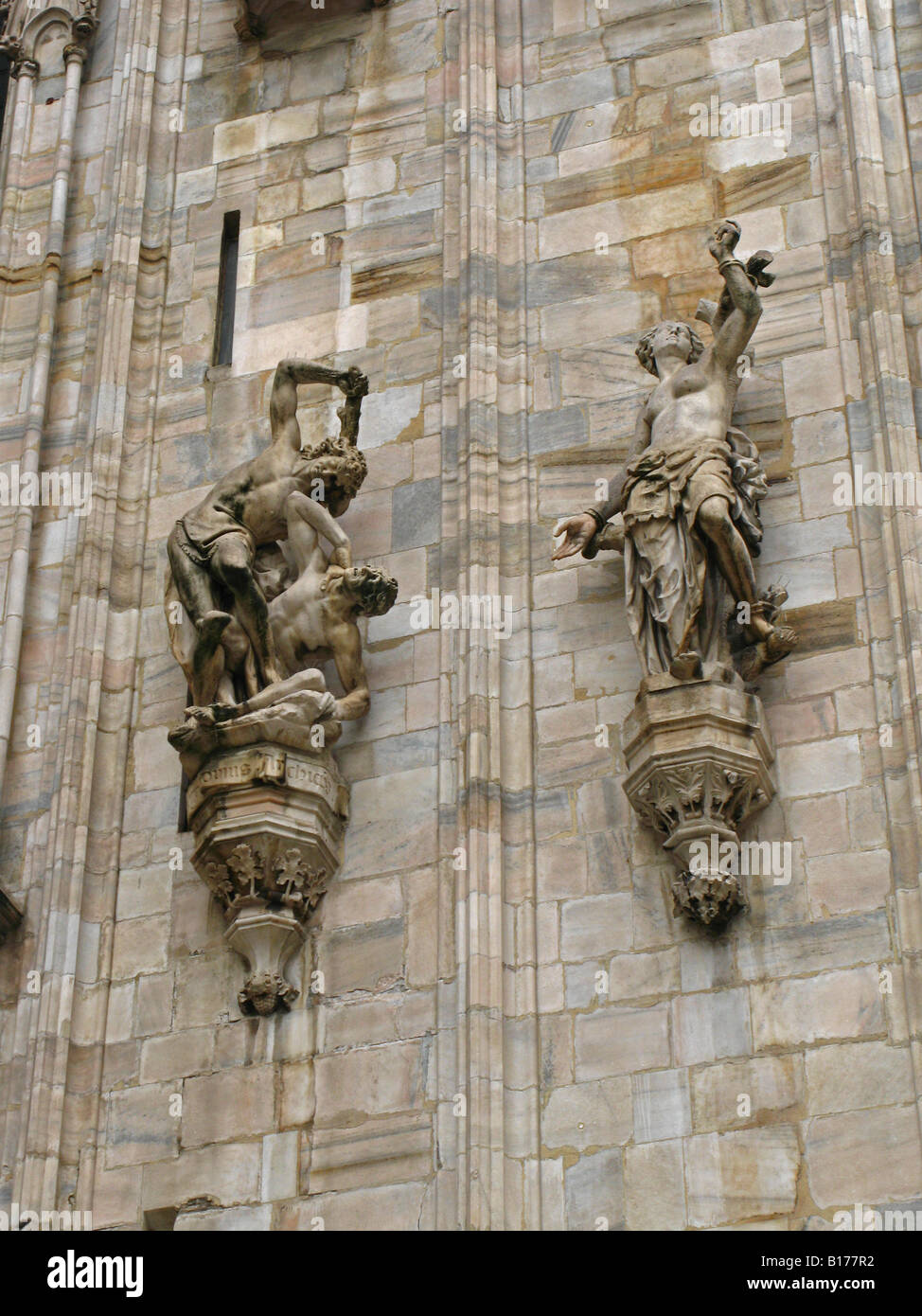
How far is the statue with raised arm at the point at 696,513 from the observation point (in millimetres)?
12766

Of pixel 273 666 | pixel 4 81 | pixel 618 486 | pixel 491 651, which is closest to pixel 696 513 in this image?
pixel 618 486

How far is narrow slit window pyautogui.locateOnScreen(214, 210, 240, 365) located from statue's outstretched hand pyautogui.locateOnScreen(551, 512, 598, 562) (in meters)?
2.95

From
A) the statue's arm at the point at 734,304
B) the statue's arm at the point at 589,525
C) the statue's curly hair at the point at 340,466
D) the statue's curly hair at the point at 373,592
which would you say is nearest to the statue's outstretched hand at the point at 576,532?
the statue's arm at the point at 589,525

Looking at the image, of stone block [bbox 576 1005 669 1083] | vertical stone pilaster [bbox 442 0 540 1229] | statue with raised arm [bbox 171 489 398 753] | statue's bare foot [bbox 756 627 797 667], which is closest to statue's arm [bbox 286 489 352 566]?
statue with raised arm [bbox 171 489 398 753]

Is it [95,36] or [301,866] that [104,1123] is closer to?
[301,866]

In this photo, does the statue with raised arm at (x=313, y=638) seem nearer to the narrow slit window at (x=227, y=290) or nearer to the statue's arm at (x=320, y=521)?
the statue's arm at (x=320, y=521)

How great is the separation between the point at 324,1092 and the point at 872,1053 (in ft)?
8.36

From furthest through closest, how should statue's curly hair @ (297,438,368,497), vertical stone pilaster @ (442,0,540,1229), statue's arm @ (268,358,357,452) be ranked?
statue's arm @ (268,358,357,452) → statue's curly hair @ (297,438,368,497) → vertical stone pilaster @ (442,0,540,1229)

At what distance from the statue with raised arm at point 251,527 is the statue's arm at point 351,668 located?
1.05 feet

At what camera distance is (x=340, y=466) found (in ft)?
46.1

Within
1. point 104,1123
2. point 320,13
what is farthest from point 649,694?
point 320,13

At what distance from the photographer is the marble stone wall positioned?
12.0 m

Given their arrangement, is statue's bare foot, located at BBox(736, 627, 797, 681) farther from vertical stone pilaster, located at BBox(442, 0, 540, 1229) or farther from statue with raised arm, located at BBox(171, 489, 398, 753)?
statue with raised arm, located at BBox(171, 489, 398, 753)

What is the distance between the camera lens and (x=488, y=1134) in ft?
39.0
